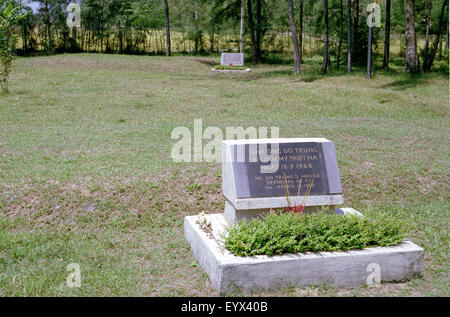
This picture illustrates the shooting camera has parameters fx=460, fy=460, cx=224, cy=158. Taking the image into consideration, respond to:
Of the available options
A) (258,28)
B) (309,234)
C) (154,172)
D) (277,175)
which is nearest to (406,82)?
(154,172)

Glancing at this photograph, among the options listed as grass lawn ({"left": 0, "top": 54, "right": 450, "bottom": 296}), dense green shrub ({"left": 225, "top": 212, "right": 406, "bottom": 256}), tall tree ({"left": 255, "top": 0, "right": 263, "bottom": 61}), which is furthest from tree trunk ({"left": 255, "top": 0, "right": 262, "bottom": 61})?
dense green shrub ({"left": 225, "top": 212, "right": 406, "bottom": 256})

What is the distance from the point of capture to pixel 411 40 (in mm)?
21391

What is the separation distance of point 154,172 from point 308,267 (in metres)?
4.33

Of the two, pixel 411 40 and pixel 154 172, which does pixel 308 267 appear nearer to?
pixel 154 172

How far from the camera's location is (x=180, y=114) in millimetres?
14938

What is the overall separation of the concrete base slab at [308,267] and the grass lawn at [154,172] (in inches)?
5.2

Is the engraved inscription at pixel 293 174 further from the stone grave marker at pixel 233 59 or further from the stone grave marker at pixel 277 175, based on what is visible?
the stone grave marker at pixel 233 59

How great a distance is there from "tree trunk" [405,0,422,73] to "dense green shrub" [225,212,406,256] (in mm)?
18055

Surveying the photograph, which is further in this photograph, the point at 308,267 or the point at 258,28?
the point at 258,28

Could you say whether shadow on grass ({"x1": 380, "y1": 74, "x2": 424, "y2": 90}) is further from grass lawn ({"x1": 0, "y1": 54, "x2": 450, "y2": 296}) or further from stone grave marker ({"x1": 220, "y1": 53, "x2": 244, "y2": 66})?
stone grave marker ({"x1": 220, "y1": 53, "x2": 244, "y2": 66})
